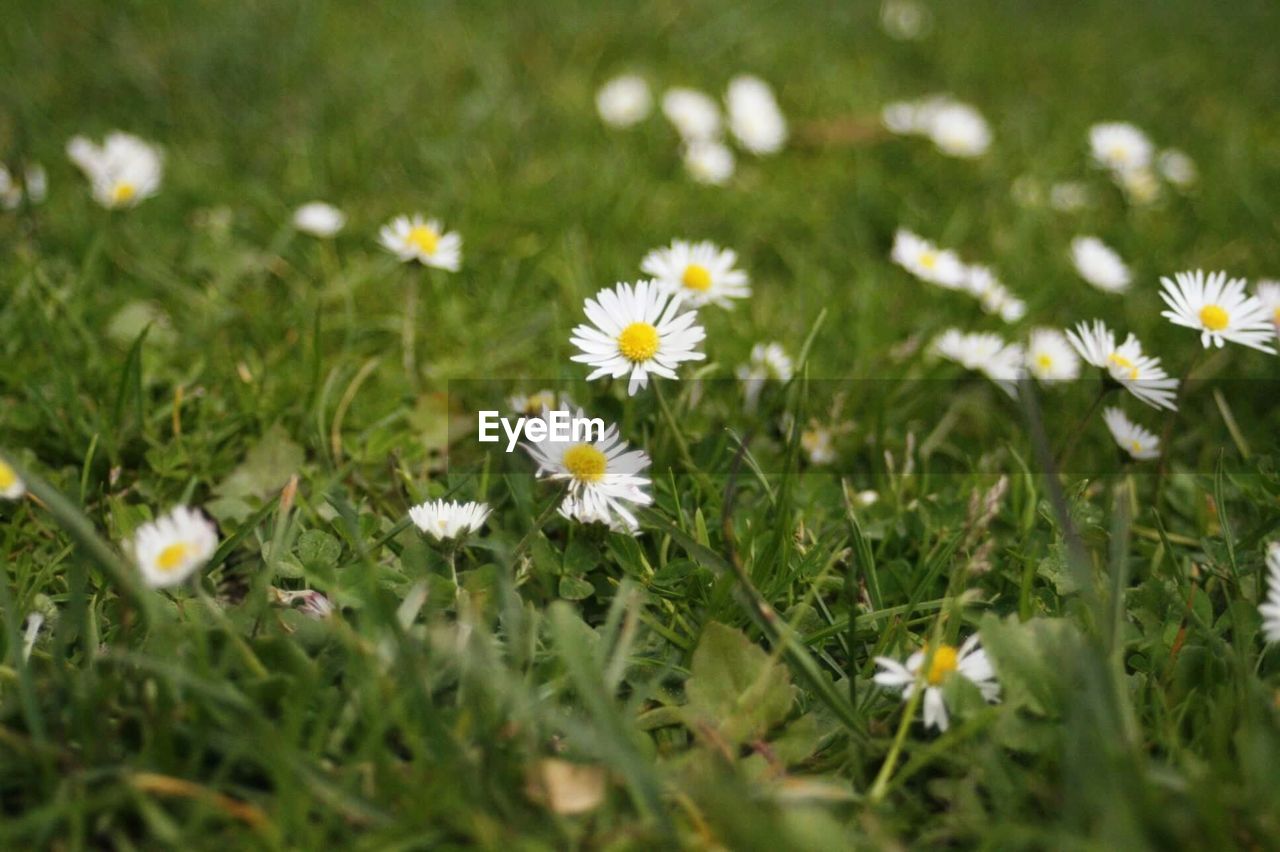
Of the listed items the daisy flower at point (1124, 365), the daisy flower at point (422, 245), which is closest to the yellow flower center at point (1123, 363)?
the daisy flower at point (1124, 365)

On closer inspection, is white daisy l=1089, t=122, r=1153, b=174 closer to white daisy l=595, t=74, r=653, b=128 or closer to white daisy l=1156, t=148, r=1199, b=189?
white daisy l=1156, t=148, r=1199, b=189

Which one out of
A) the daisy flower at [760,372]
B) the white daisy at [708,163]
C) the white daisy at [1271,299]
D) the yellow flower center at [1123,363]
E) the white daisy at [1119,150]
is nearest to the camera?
the yellow flower center at [1123,363]

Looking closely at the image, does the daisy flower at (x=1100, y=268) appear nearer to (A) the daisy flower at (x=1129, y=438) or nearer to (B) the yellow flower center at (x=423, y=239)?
(A) the daisy flower at (x=1129, y=438)

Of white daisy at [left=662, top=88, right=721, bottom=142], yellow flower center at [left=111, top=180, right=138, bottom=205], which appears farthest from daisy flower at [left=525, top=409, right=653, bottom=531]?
white daisy at [left=662, top=88, right=721, bottom=142]

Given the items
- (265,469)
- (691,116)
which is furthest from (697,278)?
(691,116)

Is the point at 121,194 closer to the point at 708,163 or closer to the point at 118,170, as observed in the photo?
the point at 118,170

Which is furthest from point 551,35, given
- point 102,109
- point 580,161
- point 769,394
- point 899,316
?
point 769,394
